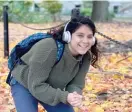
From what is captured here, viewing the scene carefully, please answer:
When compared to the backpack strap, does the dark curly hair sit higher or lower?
higher

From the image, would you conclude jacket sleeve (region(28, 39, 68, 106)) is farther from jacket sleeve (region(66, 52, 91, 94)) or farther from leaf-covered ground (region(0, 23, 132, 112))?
leaf-covered ground (region(0, 23, 132, 112))

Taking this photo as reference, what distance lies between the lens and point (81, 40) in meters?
2.88

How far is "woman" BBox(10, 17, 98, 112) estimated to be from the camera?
9.30 feet

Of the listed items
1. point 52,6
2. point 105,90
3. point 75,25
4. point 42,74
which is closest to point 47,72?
point 42,74

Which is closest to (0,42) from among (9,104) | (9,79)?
(9,104)

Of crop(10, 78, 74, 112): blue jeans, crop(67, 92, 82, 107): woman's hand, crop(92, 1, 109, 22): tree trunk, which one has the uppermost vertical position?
crop(67, 92, 82, 107): woman's hand

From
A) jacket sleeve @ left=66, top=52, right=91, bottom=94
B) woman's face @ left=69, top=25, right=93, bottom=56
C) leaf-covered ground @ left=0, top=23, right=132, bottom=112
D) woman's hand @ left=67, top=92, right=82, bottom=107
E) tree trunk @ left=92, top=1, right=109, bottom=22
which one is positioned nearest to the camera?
woman's hand @ left=67, top=92, right=82, bottom=107

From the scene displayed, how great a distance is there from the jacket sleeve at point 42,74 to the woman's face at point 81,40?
0.16m

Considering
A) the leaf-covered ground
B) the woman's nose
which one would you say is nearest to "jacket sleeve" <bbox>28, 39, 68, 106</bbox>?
the woman's nose

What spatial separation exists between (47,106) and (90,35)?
71cm

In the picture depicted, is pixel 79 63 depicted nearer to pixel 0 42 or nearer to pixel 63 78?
pixel 63 78

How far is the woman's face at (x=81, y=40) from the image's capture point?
2875 mm

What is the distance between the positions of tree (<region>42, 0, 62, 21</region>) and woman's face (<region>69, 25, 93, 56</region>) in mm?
17118

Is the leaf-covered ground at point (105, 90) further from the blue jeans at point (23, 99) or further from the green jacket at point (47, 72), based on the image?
the green jacket at point (47, 72)
